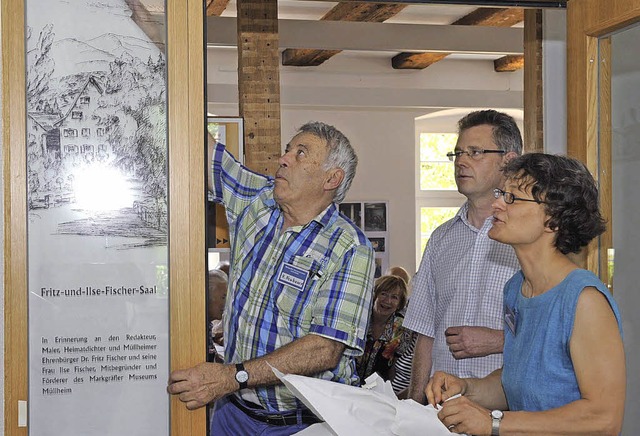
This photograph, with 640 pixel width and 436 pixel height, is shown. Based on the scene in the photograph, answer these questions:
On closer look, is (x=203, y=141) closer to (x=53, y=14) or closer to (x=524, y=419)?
(x=53, y=14)

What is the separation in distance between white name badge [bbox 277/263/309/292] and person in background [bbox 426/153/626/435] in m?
0.65

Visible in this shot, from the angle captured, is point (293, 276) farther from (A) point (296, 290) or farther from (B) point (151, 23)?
(B) point (151, 23)

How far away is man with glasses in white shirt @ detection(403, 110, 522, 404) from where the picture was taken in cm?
296

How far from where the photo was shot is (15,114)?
230cm

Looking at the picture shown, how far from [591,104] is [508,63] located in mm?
9521

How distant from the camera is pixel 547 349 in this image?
1.98m

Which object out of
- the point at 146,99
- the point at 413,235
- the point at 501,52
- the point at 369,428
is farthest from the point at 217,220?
the point at 413,235

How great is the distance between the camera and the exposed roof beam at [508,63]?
464 inches

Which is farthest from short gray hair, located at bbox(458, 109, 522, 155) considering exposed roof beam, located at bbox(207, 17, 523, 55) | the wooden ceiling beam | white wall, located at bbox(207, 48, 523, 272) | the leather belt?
white wall, located at bbox(207, 48, 523, 272)

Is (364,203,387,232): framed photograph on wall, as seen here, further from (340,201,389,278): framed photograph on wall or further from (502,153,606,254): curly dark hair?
(502,153,606,254): curly dark hair

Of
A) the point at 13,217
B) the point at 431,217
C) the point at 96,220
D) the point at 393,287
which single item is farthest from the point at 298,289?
the point at 431,217

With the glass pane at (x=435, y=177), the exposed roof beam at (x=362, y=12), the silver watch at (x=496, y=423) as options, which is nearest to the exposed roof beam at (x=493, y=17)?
the exposed roof beam at (x=362, y=12)

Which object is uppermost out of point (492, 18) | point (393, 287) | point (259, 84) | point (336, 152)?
point (492, 18)

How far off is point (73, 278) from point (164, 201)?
295 mm
